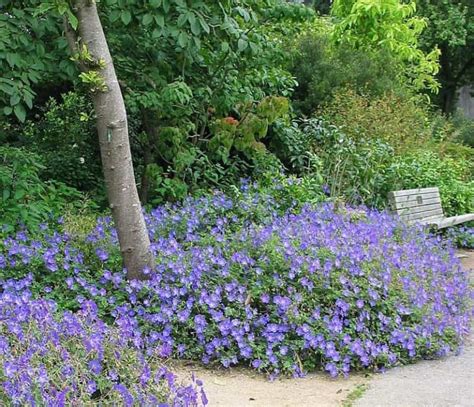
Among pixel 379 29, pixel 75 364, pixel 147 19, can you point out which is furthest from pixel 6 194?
pixel 379 29

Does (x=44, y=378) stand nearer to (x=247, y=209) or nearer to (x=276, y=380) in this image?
(x=276, y=380)

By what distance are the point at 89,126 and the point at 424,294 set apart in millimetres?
5194

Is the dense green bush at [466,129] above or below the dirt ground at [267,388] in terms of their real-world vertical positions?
above

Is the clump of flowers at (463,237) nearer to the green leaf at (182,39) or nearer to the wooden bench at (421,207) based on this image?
the wooden bench at (421,207)

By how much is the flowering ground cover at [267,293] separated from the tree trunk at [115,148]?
0.62 ft

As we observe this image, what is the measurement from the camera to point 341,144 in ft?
27.2

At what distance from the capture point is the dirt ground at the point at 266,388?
3.45 meters

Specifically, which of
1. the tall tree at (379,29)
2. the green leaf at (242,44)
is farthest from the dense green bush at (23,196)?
the tall tree at (379,29)

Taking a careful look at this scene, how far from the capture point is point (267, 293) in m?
4.24

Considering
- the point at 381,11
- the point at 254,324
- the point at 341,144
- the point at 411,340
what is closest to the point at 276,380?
the point at 254,324

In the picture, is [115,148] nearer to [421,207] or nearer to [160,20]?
[160,20]

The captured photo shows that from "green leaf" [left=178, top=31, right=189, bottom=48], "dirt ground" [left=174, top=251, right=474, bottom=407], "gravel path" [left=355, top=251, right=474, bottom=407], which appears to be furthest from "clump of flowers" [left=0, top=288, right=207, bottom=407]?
"green leaf" [left=178, top=31, right=189, bottom=48]

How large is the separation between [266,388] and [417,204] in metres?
4.77

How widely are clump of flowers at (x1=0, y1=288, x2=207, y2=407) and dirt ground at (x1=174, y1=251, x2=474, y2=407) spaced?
1.14 ft
